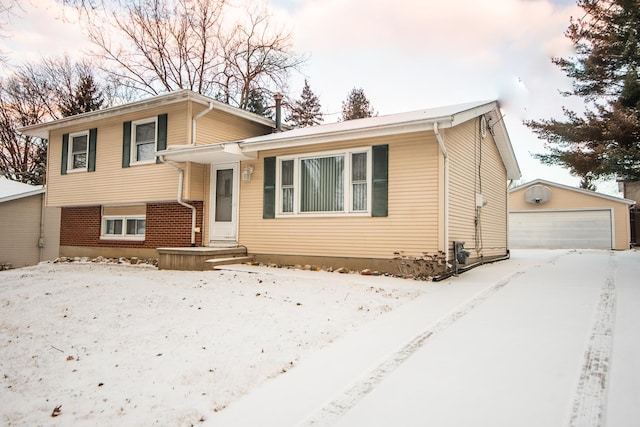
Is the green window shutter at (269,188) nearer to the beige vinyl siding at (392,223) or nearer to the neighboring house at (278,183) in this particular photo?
the neighboring house at (278,183)

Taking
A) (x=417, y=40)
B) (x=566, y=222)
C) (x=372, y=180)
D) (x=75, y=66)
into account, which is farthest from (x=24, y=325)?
(x=75, y=66)

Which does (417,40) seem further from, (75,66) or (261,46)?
(75,66)

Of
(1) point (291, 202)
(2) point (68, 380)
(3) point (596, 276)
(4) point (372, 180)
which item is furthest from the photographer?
(1) point (291, 202)

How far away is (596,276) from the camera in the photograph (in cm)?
766

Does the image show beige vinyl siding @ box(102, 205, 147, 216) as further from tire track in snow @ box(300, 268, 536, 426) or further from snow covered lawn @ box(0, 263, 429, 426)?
tire track in snow @ box(300, 268, 536, 426)

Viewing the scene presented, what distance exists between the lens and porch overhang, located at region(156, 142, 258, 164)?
9.17 m

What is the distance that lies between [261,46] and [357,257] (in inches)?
650

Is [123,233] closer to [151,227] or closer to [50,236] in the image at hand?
[151,227]

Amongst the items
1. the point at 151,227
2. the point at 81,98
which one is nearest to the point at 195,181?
the point at 151,227

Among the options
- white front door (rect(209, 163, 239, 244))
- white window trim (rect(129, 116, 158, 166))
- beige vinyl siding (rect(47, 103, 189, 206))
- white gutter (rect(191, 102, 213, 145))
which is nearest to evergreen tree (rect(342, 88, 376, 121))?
beige vinyl siding (rect(47, 103, 189, 206))

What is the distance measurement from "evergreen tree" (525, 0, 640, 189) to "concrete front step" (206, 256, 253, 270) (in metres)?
8.96

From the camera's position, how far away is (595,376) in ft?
9.79

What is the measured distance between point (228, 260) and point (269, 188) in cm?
192

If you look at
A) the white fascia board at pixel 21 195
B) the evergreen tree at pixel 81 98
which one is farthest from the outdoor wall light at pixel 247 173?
the evergreen tree at pixel 81 98
